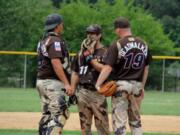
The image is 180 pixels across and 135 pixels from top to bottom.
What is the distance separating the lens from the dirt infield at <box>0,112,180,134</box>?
14500 mm

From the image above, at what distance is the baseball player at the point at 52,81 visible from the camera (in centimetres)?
972

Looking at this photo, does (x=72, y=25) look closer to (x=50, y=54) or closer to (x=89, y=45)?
(x=89, y=45)

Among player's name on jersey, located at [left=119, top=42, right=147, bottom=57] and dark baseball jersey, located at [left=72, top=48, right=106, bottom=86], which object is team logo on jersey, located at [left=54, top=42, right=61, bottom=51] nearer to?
dark baseball jersey, located at [left=72, top=48, right=106, bottom=86]

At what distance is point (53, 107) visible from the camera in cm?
980

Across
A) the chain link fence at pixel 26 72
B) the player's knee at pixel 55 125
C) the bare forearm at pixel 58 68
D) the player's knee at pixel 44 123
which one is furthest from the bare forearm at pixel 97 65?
the chain link fence at pixel 26 72

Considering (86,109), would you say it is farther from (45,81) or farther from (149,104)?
(149,104)

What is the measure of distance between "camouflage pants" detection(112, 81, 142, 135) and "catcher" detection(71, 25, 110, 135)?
52 centimetres

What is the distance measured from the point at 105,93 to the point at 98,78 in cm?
30

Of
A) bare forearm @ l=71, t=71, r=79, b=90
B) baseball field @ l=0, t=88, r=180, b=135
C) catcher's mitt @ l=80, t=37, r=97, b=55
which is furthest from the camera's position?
baseball field @ l=0, t=88, r=180, b=135

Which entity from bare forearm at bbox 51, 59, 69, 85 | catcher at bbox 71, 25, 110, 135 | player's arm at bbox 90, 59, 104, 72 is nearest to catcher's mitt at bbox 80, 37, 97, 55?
catcher at bbox 71, 25, 110, 135

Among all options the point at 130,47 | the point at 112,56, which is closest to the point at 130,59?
the point at 130,47

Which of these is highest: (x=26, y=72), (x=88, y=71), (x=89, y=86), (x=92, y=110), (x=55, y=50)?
(x=55, y=50)

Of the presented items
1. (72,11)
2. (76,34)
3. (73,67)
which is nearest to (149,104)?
(73,67)

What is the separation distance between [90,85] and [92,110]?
413mm
